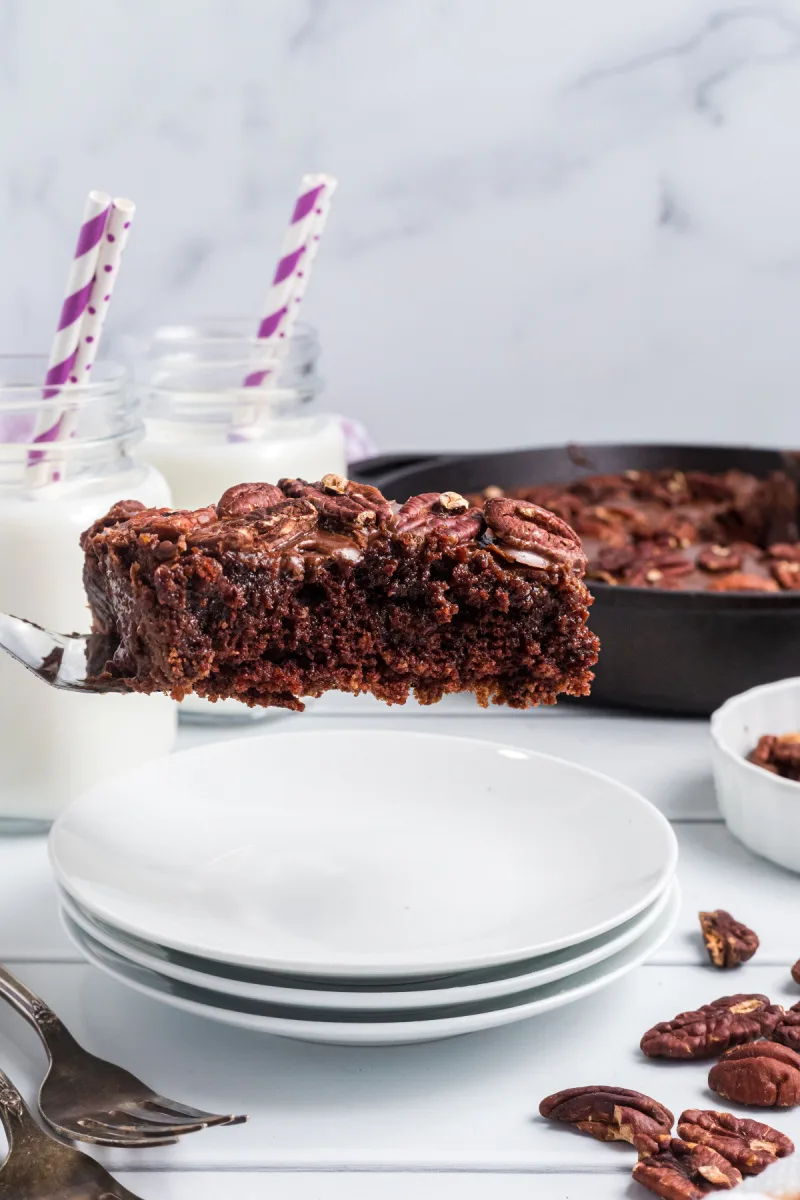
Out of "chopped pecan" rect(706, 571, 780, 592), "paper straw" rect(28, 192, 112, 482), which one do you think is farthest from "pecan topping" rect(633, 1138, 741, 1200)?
"chopped pecan" rect(706, 571, 780, 592)

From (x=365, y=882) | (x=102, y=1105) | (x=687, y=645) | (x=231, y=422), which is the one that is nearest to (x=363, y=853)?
(x=365, y=882)

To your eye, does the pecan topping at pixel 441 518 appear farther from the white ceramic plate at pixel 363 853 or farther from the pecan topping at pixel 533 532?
the white ceramic plate at pixel 363 853

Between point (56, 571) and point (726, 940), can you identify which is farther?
point (56, 571)

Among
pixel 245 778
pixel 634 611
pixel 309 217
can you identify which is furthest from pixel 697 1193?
pixel 309 217

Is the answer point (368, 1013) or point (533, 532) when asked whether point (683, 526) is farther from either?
point (368, 1013)

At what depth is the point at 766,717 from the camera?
1721 mm

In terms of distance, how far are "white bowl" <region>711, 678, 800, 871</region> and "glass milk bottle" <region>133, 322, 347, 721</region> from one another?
67 cm

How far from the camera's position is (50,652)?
1396 millimetres

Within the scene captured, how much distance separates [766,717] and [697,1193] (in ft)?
2.69

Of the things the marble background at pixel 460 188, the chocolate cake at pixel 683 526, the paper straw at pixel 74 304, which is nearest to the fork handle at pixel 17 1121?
the paper straw at pixel 74 304

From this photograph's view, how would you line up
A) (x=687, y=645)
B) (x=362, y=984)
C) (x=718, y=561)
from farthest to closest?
(x=718, y=561), (x=687, y=645), (x=362, y=984)

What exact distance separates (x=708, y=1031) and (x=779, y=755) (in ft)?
1.61

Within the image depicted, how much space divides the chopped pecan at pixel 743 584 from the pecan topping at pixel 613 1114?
3.61ft

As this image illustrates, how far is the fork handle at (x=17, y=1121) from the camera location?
3.31 feet
